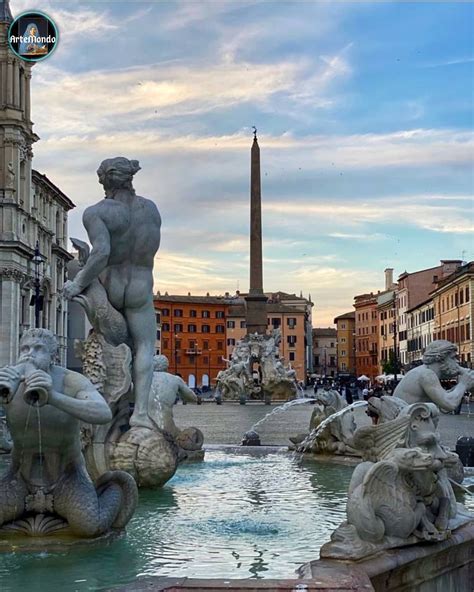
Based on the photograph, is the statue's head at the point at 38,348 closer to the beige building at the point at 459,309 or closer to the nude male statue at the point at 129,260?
the nude male statue at the point at 129,260

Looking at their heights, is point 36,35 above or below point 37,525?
above

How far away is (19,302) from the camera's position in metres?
60.2

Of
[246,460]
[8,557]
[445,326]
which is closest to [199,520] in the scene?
[8,557]

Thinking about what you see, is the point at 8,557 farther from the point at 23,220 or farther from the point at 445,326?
the point at 445,326

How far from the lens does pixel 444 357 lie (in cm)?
640

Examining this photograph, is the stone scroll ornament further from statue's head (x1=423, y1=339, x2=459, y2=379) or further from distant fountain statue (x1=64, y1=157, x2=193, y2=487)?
distant fountain statue (x1=64, y1=157, x2=193, y2=487)

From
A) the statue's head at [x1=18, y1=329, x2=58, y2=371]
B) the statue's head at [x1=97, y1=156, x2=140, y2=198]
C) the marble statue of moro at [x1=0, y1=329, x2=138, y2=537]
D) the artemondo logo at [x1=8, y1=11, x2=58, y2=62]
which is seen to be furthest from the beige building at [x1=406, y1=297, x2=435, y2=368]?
the statue's head at [x1=18, y1=329, x2=58, y2=371]

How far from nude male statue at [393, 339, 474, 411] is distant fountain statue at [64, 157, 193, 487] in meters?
1.87

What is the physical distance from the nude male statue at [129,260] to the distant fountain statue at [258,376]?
132 ft

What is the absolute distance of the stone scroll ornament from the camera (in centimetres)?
385

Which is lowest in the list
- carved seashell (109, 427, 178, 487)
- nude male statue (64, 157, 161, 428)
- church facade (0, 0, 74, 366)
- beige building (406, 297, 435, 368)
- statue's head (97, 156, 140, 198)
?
carved seashell (109, 427, 178, 487)

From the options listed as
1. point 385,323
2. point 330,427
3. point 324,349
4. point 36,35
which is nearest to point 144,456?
point 330,427

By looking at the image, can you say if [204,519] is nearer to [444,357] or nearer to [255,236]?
[444,357]

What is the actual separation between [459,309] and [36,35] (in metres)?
37.7
